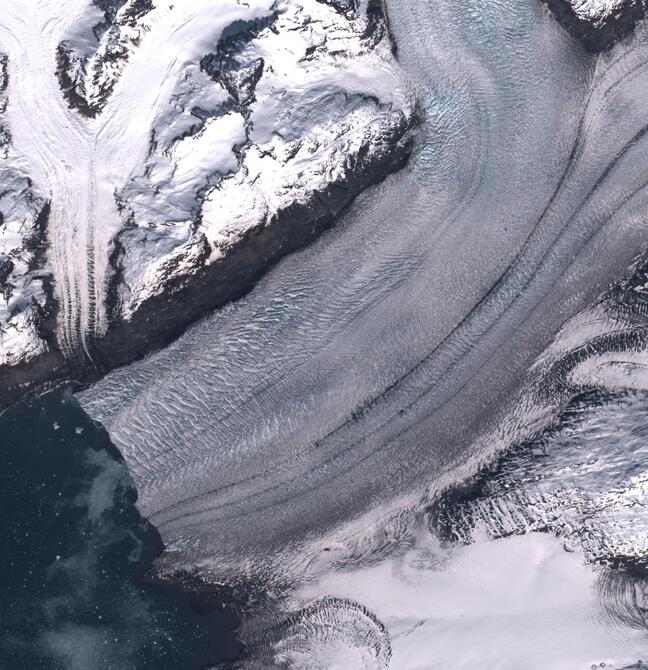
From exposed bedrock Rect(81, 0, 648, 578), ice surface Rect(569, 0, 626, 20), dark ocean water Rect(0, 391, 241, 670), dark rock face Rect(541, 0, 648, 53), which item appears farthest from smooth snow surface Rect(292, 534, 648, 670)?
ice surface Rect(569, 0, 626, 20)

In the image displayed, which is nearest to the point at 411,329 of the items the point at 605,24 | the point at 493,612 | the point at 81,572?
the point at 493,612

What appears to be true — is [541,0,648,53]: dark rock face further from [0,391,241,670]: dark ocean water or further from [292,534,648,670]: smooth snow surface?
[0,391,241,670]: dark ocean water

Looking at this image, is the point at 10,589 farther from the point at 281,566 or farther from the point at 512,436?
the point at 512,436

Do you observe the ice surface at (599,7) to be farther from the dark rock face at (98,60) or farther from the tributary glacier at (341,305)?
the dark rock face at (98,60)

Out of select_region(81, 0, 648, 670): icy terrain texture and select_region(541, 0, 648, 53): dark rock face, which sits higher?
select_region(541, 0, 648, 53): dark rock face

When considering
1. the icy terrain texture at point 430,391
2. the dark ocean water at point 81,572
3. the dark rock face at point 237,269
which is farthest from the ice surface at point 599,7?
the dark ocean water at point 81,572

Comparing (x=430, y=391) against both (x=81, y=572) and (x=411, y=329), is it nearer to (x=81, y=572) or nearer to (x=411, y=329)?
(x=411, y=329)

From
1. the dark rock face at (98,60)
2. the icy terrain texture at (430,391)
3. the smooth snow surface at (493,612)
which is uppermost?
the dark rock face at (98,60)
